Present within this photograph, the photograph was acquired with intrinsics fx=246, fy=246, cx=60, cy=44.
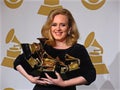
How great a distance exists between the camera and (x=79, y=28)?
1.84m

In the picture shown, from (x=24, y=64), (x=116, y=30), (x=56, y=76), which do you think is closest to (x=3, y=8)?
(x=24, y=64)

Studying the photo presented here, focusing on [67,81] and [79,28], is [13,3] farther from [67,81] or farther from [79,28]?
[67,81]

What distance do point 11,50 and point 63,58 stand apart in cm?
Result: 56

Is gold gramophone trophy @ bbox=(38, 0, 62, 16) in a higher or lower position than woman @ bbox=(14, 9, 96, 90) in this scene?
higher

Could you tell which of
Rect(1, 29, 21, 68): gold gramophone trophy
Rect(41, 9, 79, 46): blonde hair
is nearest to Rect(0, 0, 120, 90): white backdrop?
Rect(1, 29, 21, 68): gold gramophone trophy

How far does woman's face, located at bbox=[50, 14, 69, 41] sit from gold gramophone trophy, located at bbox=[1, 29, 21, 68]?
44 centimetres

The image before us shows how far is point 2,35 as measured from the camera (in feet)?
6.19

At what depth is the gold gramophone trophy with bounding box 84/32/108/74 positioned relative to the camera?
1825mm

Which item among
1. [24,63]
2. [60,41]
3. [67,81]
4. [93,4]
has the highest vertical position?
[93,4]

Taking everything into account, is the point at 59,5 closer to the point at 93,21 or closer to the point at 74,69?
the point at 93,21

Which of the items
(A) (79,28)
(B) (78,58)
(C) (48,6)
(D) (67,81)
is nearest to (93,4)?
(A) (79,28)

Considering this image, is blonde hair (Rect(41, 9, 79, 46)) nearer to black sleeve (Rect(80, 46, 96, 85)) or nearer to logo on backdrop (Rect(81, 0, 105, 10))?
black sleeve (Rect(80, 46, 96, 85))

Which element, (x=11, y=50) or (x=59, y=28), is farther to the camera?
(x=11, y=50)

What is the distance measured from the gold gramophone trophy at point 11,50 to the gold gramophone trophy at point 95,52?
1.71 feet
